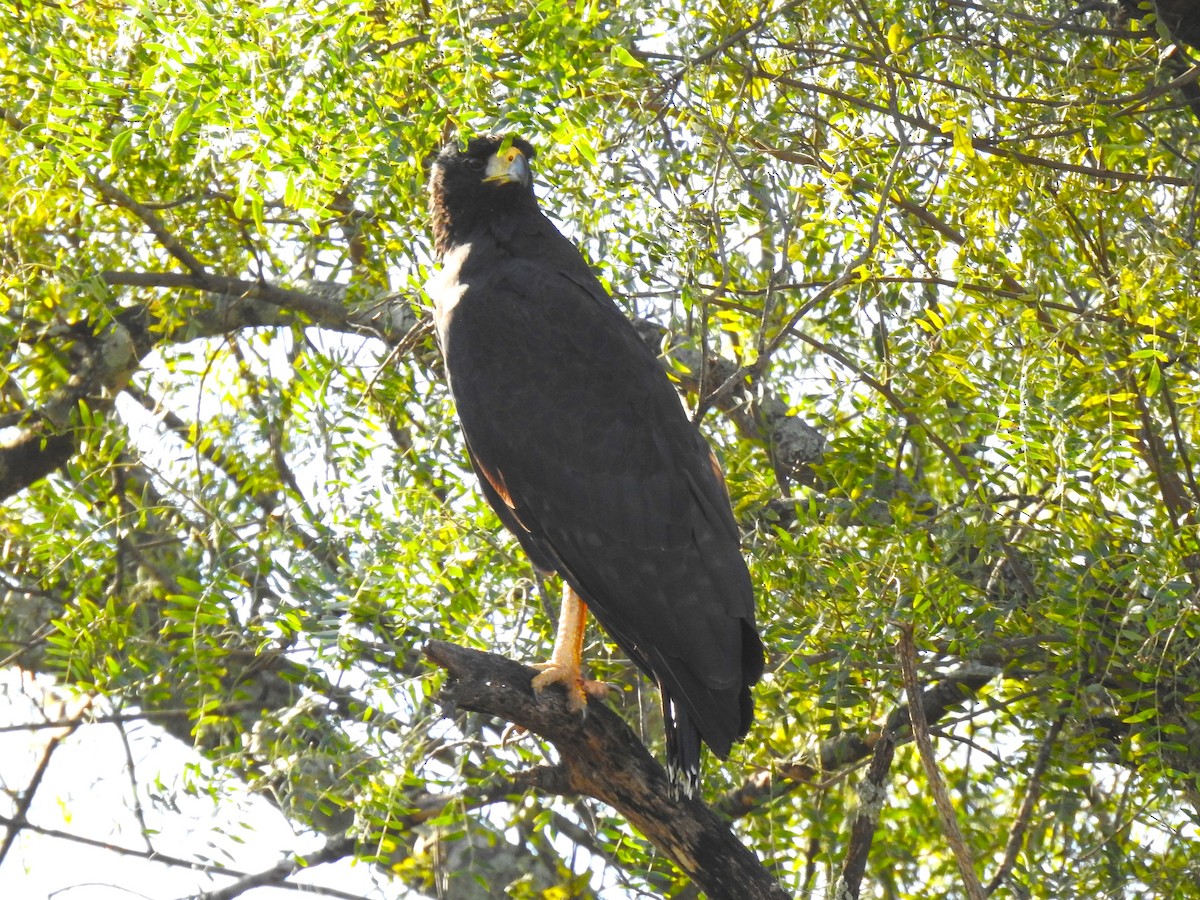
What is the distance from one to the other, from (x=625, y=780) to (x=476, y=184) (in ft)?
6.42

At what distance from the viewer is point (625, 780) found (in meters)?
3.44

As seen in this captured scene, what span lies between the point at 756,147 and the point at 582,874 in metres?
2.55

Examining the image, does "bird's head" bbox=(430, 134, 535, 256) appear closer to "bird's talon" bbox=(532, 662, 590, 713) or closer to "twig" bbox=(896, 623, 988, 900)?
"bird's talon" bbox=(532, 662, 590, 713)

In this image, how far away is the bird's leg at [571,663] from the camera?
358 cm

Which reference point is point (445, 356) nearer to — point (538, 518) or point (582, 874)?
point (538, 518)

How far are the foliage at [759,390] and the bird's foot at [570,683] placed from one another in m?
0.32

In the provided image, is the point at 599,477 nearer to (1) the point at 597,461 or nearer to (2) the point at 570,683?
(1) the point at 597,461

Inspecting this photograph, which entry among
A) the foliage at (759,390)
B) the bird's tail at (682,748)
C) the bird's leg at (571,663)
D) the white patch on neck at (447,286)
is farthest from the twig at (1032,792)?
the white patch on neck at (447,286)

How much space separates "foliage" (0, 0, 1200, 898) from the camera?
3732 millimetres

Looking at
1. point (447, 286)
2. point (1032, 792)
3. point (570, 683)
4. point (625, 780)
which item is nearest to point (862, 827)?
point (625, 780)

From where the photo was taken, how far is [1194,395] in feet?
12.2

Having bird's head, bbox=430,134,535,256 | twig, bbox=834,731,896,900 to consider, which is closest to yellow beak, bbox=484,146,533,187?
bird's head, bbox=430,134,535,256

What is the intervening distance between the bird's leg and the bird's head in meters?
1.25

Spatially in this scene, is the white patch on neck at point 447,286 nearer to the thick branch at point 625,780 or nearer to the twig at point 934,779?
the thick branch at point 625,780
